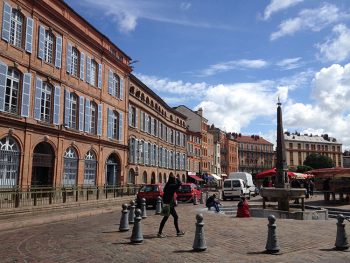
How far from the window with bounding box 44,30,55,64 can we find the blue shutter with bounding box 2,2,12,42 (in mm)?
4042

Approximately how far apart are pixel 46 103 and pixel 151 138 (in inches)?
910

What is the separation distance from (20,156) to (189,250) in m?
17.3

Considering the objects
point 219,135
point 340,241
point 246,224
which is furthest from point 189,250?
point 219,135

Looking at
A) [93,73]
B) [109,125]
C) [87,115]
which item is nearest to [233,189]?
[109,125]

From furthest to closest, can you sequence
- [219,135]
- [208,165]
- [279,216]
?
[219,135]
[208,165]
[279,216]

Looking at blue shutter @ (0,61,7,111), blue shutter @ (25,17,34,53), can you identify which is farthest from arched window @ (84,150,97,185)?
blue shutter @ (0,61,7,111)

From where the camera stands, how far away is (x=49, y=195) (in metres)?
20.8

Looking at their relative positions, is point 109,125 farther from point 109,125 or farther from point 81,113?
point 81,113

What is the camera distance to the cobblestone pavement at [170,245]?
847 centimetres

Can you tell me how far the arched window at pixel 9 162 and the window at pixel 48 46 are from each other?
6774 millimetres

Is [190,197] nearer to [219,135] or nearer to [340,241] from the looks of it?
[340,241]

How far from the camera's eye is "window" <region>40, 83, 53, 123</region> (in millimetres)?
26409

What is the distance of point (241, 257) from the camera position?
8.52m

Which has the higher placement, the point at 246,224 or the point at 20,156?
the point at 20,156
